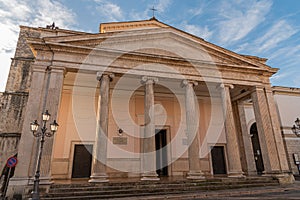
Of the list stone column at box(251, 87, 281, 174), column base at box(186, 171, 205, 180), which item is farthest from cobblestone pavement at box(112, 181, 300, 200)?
stone column at box(251, 87, 281, 174)

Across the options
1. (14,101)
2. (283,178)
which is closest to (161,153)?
(283,178)

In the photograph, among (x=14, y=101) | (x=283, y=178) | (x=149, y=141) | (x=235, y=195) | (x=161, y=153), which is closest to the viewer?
(x=235, y=195)

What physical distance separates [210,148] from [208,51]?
630 cm

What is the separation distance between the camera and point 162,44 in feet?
35.7

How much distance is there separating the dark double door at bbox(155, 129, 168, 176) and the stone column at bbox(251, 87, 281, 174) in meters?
5.44

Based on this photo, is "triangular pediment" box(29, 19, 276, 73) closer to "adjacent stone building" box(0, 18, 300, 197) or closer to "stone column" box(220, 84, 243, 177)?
"adjacent stone building" box(0, 18, 300, 197)

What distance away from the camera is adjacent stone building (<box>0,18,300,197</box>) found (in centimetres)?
862

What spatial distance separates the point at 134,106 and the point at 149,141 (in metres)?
4.22

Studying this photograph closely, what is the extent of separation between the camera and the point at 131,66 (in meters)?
9.88

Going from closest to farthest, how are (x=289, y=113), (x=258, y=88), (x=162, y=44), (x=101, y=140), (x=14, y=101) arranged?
(x=101, y=140) → (x=162, y=44) → (x=258, y=88) → (x=14, y=101) → (x=289, y=113)

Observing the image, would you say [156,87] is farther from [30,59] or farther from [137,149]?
[30,59]

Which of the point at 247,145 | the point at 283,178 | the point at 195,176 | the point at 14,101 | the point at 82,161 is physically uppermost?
the point at 14,101

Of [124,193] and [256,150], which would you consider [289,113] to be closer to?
[256,150]

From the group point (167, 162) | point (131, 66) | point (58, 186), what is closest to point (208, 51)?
point (131, 66)
